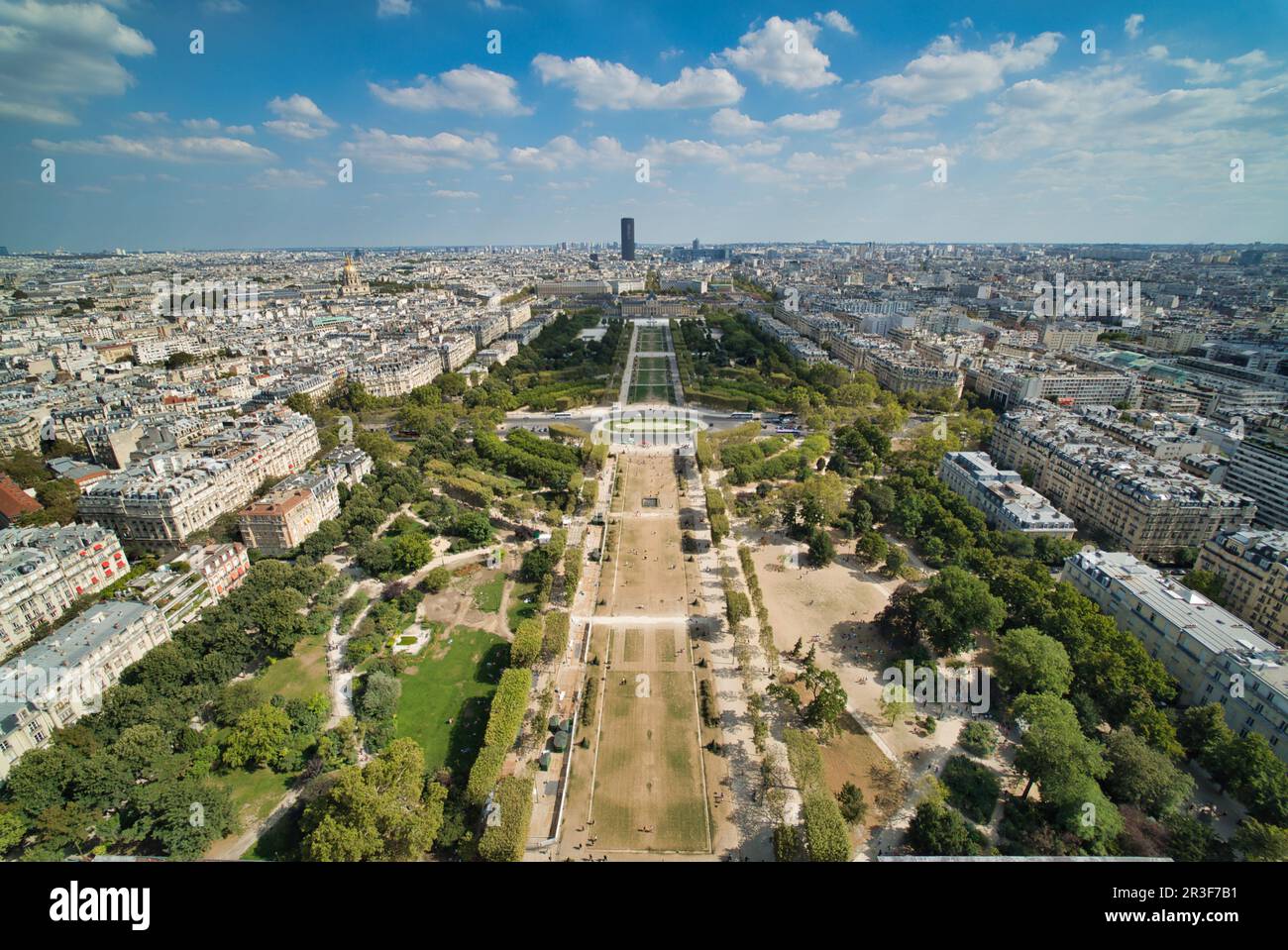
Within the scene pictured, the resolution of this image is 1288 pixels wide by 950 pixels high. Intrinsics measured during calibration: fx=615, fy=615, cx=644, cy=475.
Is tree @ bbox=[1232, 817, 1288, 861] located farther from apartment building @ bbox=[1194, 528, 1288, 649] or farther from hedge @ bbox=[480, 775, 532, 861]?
hedge @ bbox=[480, 775, 532, 861]

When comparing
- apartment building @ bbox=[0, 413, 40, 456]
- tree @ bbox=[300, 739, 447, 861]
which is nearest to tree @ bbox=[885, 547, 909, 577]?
tree @ bbox=[300, 739, 447, 861]

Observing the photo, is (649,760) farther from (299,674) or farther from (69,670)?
(69,670)

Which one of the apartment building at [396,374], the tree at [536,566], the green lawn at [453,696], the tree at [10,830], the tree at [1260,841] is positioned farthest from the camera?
the apartment building at [396,374]

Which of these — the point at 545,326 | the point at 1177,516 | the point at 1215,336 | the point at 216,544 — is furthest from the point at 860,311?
the point at 216,544

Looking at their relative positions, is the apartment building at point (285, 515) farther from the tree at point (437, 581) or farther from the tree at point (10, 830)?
the tree at point (10, 830)

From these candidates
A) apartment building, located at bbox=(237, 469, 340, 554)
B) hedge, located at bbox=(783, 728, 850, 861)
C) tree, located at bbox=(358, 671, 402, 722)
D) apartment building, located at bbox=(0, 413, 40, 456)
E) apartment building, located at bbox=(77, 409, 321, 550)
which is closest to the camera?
hedge, located at bbox=(783, 728, 850, 861)

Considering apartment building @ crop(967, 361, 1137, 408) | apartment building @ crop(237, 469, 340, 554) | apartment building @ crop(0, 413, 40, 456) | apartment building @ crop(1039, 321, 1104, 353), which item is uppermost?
apartment building @ crop(1039, 321, 1104, 353)

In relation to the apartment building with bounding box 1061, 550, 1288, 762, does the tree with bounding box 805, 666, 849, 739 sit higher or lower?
lower

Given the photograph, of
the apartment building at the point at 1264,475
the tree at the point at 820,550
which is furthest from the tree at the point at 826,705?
the apartment building at the point at 1264,475
